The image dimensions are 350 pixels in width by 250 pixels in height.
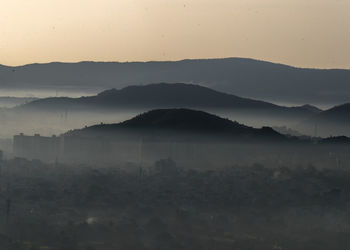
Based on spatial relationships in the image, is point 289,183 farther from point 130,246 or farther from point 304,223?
point 130,246

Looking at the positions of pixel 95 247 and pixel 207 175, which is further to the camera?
pixel 207 175

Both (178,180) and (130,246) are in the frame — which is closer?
(130,246)

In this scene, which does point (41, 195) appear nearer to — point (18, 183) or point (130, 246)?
point (18, 183)

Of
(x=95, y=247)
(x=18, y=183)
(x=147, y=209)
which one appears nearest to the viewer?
(x=95, y=247)

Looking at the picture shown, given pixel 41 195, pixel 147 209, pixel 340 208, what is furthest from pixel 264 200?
pixel 41 195

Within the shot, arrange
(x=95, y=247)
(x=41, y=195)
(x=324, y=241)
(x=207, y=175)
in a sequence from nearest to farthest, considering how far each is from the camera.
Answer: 1. (x=95, y=247)
2. (x=324, y=241)
3. (x=41, y=195)
4. (x=207, y=175)

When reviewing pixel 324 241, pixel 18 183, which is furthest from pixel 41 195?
pixel 324 241

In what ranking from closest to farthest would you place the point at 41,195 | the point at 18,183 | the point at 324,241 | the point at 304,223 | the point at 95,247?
the point at 95,247
the point at 324,241
the point at 304,223
the point at 41,195
the point at 18,183
